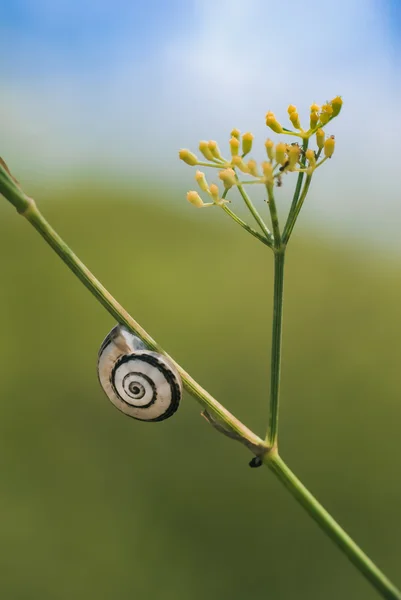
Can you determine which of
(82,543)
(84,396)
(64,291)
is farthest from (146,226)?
(82,543)

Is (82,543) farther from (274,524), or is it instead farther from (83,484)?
(274,524)

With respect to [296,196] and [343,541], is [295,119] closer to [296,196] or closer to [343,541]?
[296,196]

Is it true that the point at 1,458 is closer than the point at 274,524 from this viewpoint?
No

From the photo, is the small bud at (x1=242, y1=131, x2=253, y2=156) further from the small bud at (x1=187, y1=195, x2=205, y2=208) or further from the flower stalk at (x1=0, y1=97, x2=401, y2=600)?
the small bud at (x1=187, y1=195, x2=205, y2=208)

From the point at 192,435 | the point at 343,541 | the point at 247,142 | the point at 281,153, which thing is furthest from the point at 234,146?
the point at 192,435

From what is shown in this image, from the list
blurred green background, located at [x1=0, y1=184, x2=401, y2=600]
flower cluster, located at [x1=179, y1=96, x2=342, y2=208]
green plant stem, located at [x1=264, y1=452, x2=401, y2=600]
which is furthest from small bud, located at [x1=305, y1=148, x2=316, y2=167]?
blurred green background, located at [x1=0, y1=184, x2=401, y2=600]

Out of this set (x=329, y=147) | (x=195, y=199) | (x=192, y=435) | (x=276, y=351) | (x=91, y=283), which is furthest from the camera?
(x=192, y=435)
